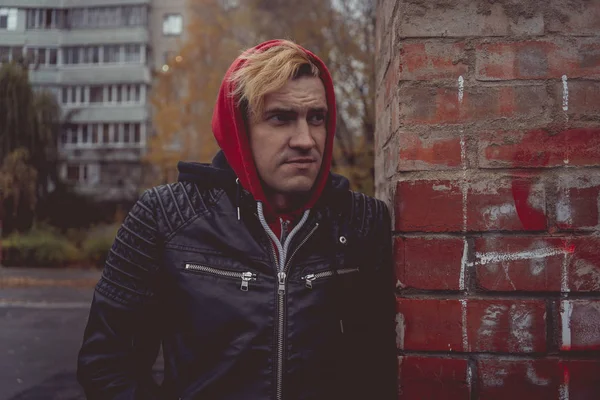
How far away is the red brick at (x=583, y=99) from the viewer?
1.35m

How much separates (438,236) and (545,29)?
622mm

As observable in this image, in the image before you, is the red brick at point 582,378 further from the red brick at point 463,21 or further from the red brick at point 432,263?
the red brick at point 463,21

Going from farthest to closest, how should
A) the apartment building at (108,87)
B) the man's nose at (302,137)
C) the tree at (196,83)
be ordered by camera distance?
1. the apartment building at (108,87)
2. the tree at (196,83)
3. the man's nose at (302,137)

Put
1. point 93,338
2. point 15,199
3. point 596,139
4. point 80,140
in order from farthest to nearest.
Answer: point 80,140, point 15,199, point 93,338, point 596,139

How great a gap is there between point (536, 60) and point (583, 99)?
0.16 m

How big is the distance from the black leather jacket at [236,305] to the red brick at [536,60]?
0.54m

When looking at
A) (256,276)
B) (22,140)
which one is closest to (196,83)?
(22,140)

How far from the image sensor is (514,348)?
136cm

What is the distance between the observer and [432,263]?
4.56ft

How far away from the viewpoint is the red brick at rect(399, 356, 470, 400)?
4.48 ft

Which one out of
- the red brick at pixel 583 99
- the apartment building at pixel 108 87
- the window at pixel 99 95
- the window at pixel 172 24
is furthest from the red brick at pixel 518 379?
the window at pixel 172 24

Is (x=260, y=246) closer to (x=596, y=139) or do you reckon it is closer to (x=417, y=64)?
(x=417, y=64)

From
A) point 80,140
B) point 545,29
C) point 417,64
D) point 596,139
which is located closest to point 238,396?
point 417,64

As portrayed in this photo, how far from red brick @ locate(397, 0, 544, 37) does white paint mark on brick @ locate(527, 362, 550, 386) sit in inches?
34.9
